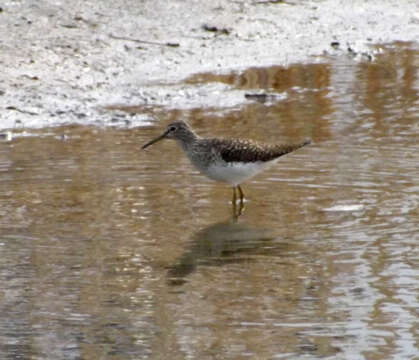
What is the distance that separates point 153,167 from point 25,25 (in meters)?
4.93

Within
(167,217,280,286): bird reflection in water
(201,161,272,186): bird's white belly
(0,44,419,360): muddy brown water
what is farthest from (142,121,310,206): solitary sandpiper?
(167,217,280,286): bird reflection in water

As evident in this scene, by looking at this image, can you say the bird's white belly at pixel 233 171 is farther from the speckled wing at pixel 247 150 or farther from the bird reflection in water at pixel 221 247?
the bird reflection in water at pixel 221 247

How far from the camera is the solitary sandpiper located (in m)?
9.24

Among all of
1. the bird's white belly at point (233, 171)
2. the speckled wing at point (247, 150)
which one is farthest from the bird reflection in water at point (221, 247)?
the speckled wing at point (247, 150)

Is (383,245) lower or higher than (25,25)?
lower

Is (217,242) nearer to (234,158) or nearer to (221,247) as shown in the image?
(221,247)

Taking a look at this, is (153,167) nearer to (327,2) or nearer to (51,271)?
(51,271)

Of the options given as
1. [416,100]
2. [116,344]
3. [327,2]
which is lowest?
[116,344]

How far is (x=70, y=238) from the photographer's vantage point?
808 centimetres

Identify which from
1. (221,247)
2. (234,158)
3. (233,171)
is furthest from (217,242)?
(234,158)

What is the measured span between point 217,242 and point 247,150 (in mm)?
1445

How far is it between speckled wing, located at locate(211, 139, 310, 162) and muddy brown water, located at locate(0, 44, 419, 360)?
0.29m

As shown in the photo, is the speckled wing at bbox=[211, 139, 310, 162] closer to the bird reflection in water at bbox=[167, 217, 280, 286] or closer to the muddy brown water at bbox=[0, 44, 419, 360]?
the muddy brown water at bbox=[0, 44, 419, 360]

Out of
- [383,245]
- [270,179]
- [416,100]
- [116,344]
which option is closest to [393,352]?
[116,344]
